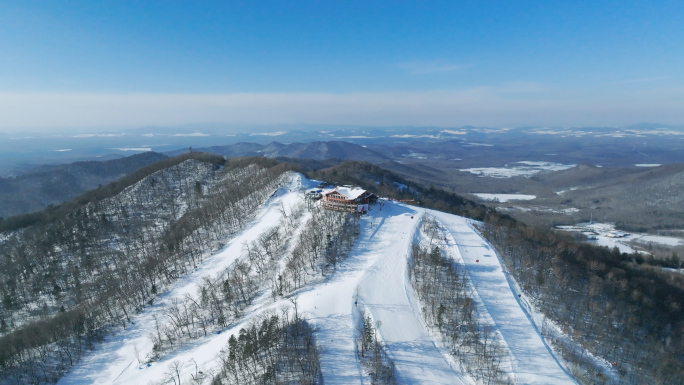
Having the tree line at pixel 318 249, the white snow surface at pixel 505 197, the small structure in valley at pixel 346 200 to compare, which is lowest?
the white snow surface at pixel 505 197

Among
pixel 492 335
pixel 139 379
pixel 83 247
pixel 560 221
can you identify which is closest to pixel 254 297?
pixel 139 379

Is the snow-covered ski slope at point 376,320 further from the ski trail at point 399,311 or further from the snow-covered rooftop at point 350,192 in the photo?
the snow-covered rooftop at point 350,192

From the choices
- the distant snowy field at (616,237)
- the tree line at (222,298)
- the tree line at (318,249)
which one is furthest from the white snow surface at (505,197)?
the tree line at (222,298)

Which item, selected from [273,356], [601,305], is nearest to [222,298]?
[273,356]

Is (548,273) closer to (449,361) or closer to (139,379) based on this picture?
(449,361)

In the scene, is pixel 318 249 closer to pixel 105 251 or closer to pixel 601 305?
pixel 601 305

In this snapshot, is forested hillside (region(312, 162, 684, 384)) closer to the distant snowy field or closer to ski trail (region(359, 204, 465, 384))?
ski trail (region(359, 204, 465, 384))
